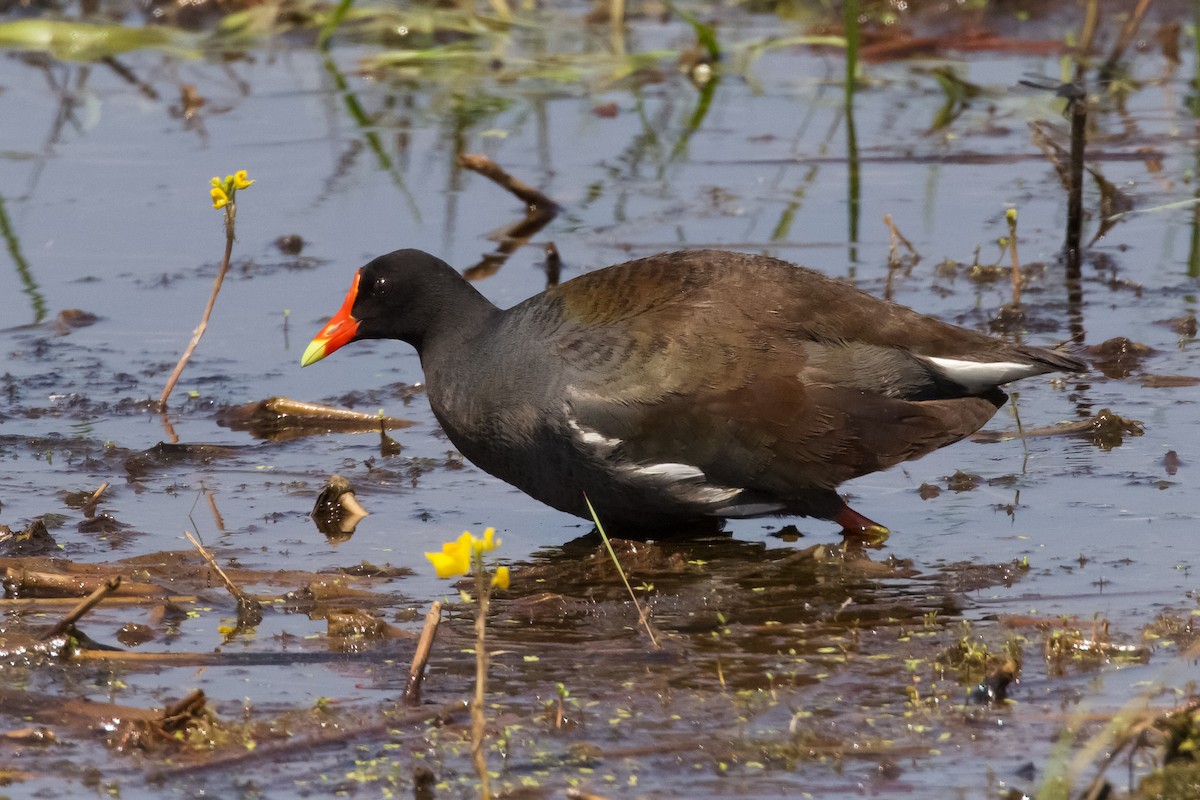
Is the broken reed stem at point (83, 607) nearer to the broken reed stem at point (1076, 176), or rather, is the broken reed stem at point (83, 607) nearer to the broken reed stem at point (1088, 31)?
the broken reed stem at point (1076, 176)

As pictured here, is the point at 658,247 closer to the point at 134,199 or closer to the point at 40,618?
the point at 134,199

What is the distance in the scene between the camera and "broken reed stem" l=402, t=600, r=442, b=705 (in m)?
3.62

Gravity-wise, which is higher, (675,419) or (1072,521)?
(675,419)

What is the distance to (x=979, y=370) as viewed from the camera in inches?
205

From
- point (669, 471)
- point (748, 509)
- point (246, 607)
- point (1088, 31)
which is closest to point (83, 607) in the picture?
point (246, 607)

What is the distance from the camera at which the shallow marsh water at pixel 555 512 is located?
12.0 ft

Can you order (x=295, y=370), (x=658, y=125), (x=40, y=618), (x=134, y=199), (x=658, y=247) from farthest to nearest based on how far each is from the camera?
(x=658, y=125)
(x=134, y=199)
(x=658, y=247)
(x=295, y=370)
(x=40, y=618)

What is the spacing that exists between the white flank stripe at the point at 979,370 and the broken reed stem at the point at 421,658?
205 cm

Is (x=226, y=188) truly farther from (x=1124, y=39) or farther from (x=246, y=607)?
(x=1124, y=39)

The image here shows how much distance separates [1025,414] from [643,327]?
1683 millimetres

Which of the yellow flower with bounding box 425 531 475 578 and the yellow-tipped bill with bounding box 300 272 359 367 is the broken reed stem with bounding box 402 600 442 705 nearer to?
the yellow flower with bounding box 425 531 475 578

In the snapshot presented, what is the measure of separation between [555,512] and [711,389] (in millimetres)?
898

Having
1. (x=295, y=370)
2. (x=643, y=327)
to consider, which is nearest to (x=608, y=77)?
(x=295, y=370)

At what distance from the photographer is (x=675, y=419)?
16.3 ft
